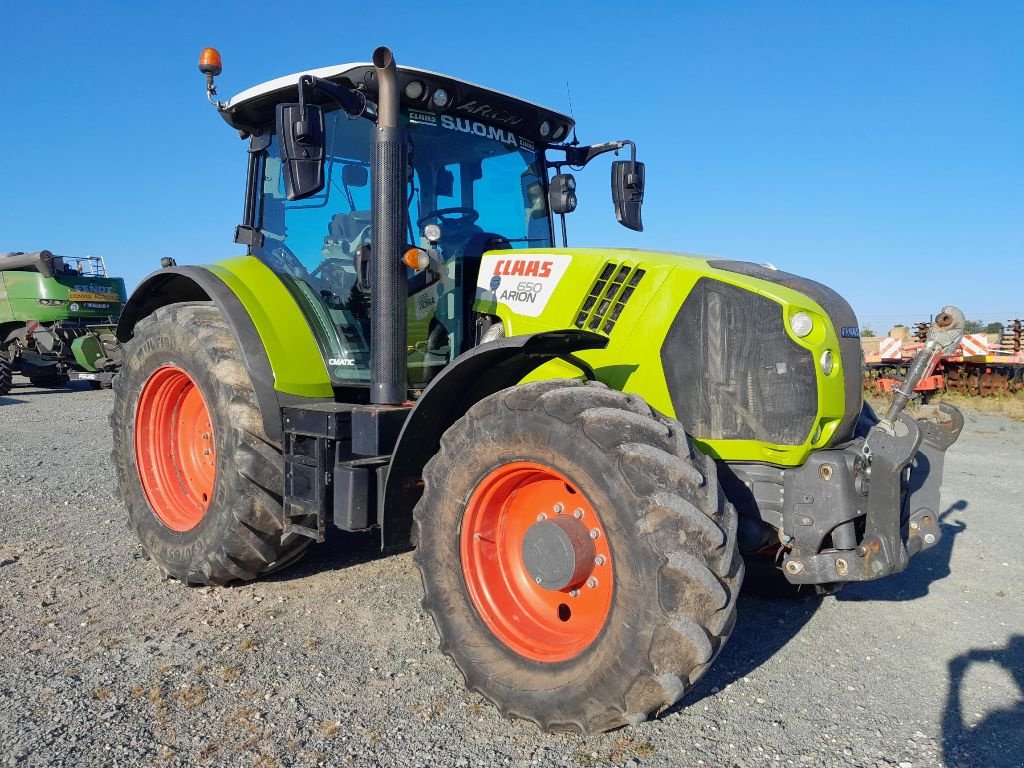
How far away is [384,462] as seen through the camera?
11.8 ft

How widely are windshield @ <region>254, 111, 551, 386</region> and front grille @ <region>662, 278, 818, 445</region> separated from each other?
1254 mm

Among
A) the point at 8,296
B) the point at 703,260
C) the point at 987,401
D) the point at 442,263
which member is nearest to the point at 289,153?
the point at 442,263

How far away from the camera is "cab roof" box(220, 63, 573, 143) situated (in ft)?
12.3

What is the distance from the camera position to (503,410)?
9.71 feet

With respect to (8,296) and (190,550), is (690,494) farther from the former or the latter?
(8,296)

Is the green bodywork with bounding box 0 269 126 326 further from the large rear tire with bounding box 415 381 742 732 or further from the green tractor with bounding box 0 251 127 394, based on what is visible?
the large rear tire with bounding box 415 381 742 732

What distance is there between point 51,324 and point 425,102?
16983mm

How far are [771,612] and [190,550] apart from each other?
311cm

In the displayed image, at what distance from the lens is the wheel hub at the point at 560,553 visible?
9.36 feet

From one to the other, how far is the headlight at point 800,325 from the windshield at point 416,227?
1.64 m

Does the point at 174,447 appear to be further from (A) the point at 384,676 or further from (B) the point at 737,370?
(B) the point at 737,370

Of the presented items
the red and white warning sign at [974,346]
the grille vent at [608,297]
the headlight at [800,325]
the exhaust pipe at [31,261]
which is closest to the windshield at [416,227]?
the grille vent at [608,297]

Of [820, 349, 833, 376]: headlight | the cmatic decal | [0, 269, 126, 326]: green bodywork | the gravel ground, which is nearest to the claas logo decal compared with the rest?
the cmatic decal

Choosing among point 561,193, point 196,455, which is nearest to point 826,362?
point 561,193
